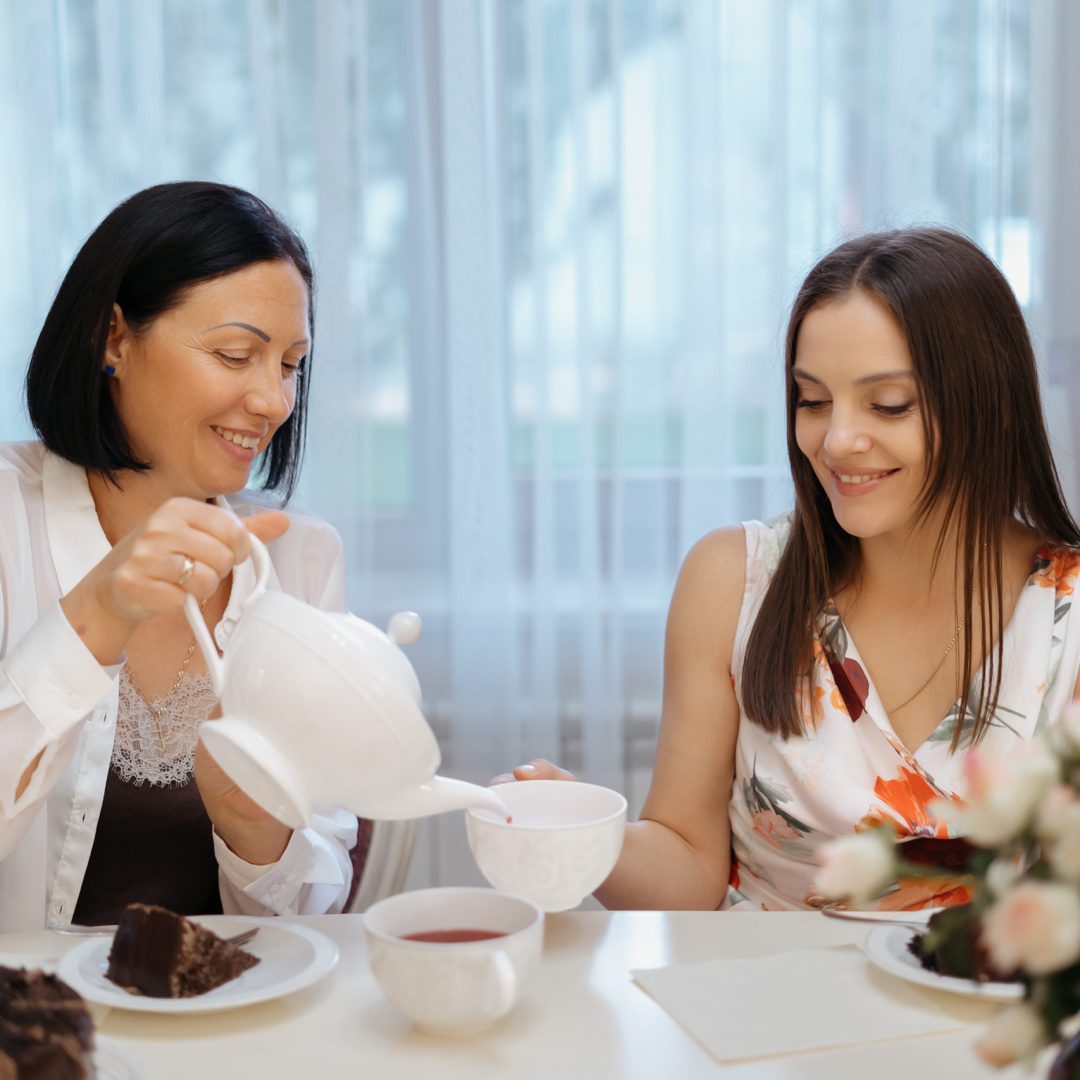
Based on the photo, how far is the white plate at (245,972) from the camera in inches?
34.0

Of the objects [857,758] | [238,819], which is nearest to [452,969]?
[238,819]

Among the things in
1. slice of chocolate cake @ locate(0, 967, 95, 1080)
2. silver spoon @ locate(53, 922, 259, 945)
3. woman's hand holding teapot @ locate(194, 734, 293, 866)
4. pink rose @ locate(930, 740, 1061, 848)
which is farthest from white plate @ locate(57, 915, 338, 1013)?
pink rose @ locate(930, 740, 1061, 848)

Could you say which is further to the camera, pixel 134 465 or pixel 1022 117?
pixel 1022 117

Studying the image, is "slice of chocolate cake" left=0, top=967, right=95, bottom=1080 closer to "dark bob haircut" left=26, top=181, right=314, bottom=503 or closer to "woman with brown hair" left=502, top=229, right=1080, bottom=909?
Answer: "woman with brown hair" left=502, top=229, right=1080, bottom=909

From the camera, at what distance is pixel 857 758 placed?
4.51ft

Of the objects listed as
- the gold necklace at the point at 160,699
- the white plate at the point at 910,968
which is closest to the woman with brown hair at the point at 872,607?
the white plate at the point at 910,968

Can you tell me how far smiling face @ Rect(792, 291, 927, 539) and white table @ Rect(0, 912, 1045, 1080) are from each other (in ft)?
1.74

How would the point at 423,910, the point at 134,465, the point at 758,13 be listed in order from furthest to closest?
1. the point at 758,13
2. the point at 134,465
3. the point at 423,910

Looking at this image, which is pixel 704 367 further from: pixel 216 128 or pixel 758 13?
pixel 216 128

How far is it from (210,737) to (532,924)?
25 cm

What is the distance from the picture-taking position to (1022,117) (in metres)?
2.25

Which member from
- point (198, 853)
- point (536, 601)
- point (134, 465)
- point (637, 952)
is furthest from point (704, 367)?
point (637, 952)

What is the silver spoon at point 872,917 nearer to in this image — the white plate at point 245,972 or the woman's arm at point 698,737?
the woman's arm at point 698,737

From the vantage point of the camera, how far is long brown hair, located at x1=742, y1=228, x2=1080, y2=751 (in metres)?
1.32
